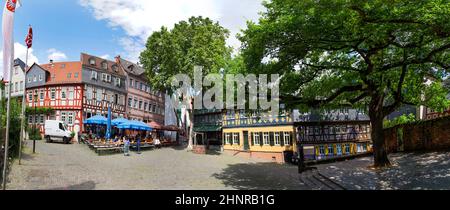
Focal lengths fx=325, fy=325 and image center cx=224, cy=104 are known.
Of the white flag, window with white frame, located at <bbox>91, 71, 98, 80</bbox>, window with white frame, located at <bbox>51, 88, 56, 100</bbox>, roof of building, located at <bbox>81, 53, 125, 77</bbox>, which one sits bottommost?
the white flag

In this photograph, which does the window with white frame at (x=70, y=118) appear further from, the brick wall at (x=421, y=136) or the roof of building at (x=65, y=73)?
the brick wall at (x=421, y=136)

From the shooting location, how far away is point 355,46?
38.4 ft

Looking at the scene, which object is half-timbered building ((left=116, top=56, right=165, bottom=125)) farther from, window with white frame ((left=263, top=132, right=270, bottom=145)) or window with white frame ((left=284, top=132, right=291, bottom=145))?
window with white frame ((left=284, top=132, right=291, bottom=145))

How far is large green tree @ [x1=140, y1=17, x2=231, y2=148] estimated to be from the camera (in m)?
32.3

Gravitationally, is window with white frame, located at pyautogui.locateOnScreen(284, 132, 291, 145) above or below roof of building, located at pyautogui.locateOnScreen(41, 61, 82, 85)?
below

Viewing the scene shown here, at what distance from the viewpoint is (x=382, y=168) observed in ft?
51.6

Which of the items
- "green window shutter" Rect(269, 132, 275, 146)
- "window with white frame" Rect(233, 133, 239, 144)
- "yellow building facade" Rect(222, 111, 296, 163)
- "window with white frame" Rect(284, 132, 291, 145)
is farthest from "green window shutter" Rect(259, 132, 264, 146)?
"window with white frame" Rect(233, 133, 239, 144)

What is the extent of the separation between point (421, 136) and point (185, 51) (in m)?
23.0

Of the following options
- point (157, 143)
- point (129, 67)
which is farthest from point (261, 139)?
point (129, 67)

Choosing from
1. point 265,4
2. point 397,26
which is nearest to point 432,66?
point 397,26

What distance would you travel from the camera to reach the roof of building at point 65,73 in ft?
126

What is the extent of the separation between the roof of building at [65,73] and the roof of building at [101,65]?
1.03m

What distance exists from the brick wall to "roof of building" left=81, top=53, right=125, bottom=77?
3276 cm

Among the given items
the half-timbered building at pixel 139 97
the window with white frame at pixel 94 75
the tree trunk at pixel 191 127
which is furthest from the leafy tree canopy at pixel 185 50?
the half-timbered building at pixel 139 97
